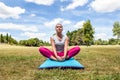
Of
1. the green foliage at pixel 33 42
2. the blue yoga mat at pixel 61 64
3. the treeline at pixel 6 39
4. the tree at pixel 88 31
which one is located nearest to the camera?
the blue yoga mat at pixel 61 64

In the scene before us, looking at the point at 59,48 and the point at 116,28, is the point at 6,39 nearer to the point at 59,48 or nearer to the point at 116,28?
the point at 116,28

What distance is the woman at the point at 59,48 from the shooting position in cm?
1141

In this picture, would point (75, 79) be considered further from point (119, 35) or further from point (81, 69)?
point (119, 35)

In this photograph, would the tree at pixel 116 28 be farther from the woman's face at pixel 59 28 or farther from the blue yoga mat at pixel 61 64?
the blue yoga mat at pixel 61 64

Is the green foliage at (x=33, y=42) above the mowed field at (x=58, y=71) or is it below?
above

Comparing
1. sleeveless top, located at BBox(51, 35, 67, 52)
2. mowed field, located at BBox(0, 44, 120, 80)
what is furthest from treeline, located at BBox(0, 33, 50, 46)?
sleeveless top, located at BBox(51, 35, 67, 52)

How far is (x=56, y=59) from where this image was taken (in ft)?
36.9

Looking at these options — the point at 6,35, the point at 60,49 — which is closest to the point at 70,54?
the point at 60,49

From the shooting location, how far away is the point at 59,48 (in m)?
11.8

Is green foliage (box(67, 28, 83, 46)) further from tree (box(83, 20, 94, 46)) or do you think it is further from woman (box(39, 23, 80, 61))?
woman (box(39, 23, 80, 61))

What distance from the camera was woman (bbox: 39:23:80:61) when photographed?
11.4m

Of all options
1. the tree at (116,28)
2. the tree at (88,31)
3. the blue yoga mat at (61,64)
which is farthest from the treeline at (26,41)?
the blue yoga mat at (61,64)

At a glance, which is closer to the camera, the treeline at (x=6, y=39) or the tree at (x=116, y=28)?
the tree at (x=116, y=28)

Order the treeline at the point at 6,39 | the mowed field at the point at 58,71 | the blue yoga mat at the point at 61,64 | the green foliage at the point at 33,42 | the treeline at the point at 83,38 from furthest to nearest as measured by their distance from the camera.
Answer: the green foliage at the point at 33,42 → the treeline at the point at 6,39 → the treeline at the point at 83,38 → the blue yoga mat at the point at 61,64 → the mowed field at the point at 58,71
